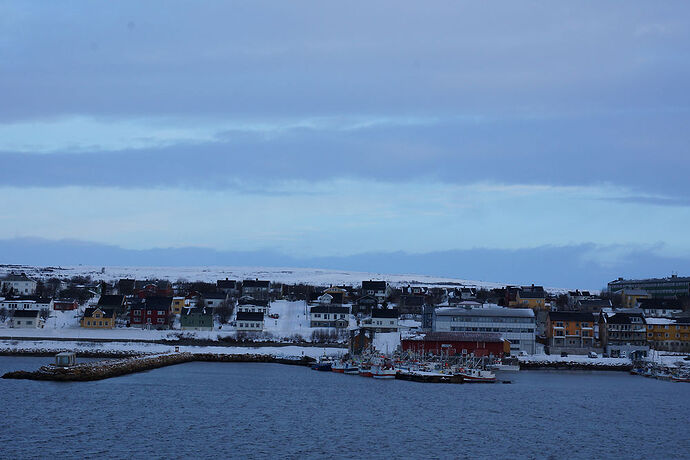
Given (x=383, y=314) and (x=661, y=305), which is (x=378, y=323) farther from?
(x=661, y=305)

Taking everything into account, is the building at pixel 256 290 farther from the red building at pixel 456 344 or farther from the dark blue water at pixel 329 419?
the dark blue water at pixel 329 419

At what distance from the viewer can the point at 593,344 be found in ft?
252

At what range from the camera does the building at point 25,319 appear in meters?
78.1

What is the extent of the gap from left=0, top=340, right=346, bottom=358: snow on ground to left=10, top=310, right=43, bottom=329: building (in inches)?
228

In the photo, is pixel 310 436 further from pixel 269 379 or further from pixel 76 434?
pixel 269 379

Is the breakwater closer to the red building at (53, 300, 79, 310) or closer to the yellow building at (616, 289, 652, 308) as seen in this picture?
the red building at (53, 300, 79, 310)

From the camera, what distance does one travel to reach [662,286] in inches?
5487

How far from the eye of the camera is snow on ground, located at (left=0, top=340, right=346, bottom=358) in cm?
6894

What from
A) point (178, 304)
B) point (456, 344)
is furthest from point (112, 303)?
point (456, 344)

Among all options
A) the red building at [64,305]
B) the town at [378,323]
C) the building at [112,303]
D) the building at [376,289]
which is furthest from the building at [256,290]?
the red building at [64,305]

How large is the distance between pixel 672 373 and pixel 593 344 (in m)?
13.6

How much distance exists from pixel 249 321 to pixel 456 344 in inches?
848

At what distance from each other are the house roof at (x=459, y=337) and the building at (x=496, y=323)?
2.53 metres

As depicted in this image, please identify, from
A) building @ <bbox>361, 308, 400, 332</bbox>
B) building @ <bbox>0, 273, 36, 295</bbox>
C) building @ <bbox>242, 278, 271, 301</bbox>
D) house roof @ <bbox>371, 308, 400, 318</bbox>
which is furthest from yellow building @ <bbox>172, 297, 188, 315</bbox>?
building @ <bbox>0, 273, 36, 295</bbox>
